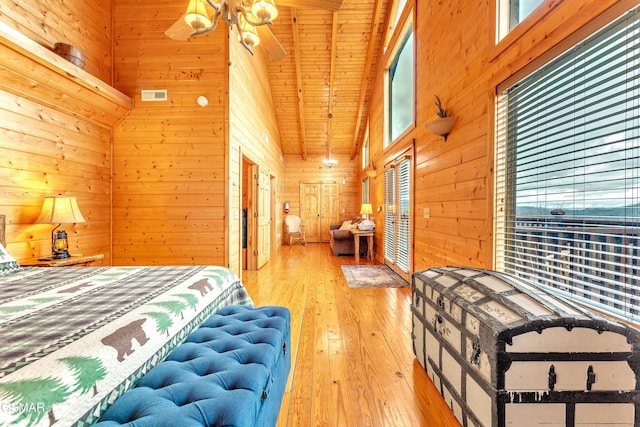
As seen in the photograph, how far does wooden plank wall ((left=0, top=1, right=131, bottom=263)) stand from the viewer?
8.30 feet

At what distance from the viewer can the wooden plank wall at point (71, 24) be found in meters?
2.68

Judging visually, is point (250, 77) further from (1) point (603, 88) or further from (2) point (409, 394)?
(2) point (409, 394)

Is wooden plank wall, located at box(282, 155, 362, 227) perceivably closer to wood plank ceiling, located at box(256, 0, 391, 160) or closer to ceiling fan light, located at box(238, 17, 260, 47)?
wood plank ceiling, located at box(256, 0, 391, 160)

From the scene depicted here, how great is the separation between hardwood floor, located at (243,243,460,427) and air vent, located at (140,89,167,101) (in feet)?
9.77

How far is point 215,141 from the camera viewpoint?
150 inches

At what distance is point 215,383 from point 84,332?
54 centimetres

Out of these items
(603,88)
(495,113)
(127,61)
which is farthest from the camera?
(127,61)

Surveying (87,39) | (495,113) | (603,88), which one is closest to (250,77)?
(87,39)

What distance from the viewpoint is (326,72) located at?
680 cm

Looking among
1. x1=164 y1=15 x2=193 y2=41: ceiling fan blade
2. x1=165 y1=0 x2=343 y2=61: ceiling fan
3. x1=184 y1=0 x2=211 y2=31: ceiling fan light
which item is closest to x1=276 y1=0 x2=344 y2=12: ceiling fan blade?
x1=165 y1=0 x2=343 y2=61: ceiling fan

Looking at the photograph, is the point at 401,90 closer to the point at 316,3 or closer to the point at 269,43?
the point at 269,43

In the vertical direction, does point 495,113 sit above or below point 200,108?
below

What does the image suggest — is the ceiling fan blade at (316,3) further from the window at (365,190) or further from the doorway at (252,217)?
the window at (365,190)

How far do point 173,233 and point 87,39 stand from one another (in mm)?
2630
